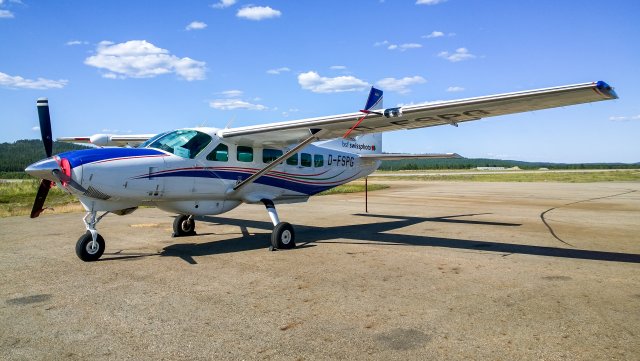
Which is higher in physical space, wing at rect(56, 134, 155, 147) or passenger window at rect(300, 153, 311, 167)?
wing at rect(56, 134, 155, 147)

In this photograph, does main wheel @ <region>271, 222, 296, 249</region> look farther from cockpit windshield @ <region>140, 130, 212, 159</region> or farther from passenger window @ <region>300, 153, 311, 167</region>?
passenger window @ <region>300, 153, 311, 167</region>

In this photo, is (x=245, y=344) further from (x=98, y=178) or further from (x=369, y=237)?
(x=369, y=237)

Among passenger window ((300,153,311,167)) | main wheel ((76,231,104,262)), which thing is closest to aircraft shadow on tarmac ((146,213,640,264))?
main wheel ((76,231,104,262))

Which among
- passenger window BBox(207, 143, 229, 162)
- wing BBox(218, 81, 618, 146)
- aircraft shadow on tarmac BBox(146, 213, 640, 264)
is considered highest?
wing BBox(218, 81, 618, 146)

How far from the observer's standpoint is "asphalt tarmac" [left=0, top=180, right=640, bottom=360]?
4289mm

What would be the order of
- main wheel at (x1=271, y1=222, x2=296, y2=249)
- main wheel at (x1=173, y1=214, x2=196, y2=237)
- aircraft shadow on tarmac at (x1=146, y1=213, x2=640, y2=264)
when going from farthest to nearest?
main wheel at (x1=173, y1=214, x2=196, y2=237) < main wheel at (x1=271, y1=222, x2=296, y2=249) < aircraft shadow on tarmac at (x1=146, y1=213, x2=640, y2=264)

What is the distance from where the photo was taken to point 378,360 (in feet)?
12.9

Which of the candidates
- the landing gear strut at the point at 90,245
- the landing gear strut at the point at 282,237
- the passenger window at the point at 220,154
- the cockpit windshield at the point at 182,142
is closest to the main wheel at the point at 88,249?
the landing gear strut at the point at 90,245

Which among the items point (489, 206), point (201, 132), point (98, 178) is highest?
point (201, 132)

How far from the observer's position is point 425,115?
8742 mm

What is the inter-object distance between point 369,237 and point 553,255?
435 centimetres

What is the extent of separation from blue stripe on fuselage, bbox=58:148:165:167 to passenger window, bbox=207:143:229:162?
157 centimetres

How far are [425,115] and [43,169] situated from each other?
7256 millimetres

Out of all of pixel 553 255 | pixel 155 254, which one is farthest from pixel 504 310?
pixel 155 254
